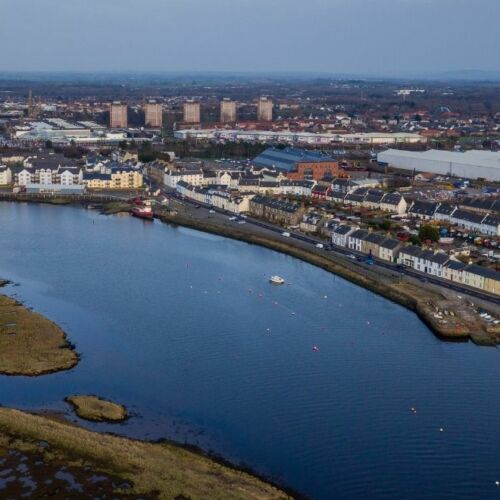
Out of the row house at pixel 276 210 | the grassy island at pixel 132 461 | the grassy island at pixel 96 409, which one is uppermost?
the grassy island at pixel 132 461

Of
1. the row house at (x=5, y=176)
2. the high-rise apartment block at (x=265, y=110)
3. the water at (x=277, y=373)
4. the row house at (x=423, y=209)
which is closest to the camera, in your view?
the water at (x=277, y=373)

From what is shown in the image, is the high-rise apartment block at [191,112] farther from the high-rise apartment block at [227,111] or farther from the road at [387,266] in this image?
the road at [387,266]

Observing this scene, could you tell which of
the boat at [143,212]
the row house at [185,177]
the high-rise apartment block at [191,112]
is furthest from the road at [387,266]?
the high-rise apartment block at [191,112]

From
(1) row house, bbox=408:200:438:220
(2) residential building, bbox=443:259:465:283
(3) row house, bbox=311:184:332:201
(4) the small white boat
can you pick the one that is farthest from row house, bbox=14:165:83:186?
(2) residential building, bbox=443:259:465:283

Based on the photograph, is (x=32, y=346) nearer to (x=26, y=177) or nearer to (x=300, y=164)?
(x=26, y=177)

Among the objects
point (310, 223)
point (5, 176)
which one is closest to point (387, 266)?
point (310, 223)

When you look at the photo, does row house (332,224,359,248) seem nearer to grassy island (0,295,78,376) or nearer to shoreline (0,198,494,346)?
shoreline (0,198,494,346)
